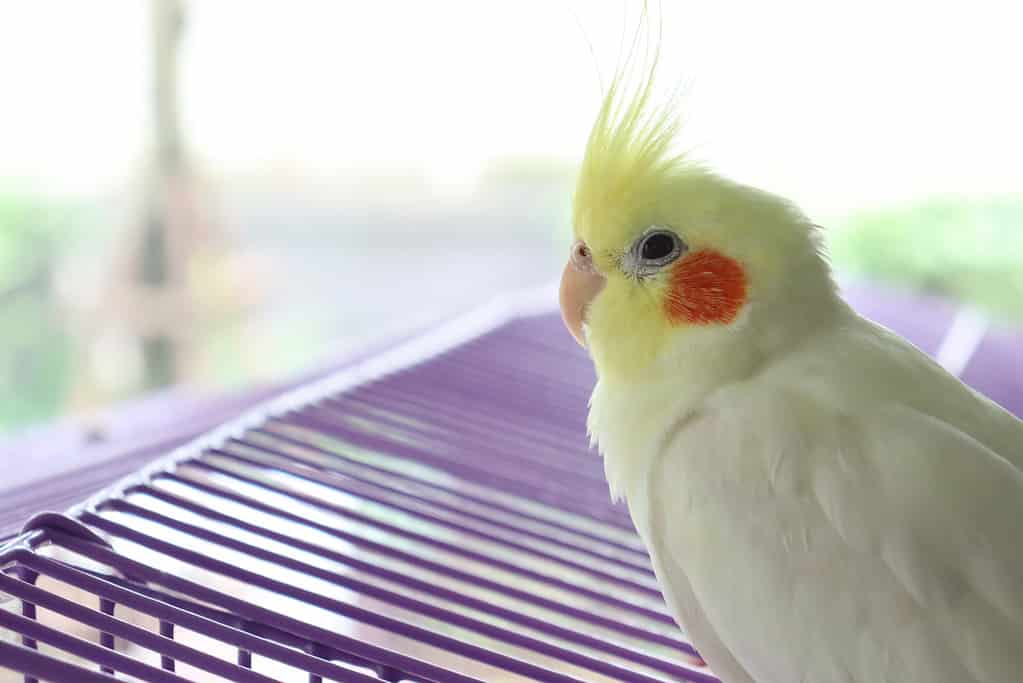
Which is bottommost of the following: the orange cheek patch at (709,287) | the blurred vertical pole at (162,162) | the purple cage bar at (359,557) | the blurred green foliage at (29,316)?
the blurred green foliage at (29,316)

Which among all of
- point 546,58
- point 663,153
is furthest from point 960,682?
point 546,58

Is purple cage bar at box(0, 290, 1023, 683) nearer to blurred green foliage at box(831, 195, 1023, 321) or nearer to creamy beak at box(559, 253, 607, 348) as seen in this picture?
creamy beak at box(559, 253, 607, 348)

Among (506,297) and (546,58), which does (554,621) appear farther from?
(546,58)

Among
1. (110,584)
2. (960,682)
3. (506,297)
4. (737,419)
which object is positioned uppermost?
(737,419)

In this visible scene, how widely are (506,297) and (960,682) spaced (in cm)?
240

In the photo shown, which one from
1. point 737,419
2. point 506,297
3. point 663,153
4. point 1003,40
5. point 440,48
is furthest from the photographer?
point 440,48

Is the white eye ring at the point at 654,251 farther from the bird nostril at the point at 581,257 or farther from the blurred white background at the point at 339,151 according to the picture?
the blurred white background at the point at 339,151

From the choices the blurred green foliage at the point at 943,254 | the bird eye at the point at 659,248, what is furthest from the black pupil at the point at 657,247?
the blurred green foliage at the point at 943,254

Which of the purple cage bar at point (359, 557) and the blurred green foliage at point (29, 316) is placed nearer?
the purple cage bar at point (359, 557)

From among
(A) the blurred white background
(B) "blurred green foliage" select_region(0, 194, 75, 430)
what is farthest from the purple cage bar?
(B) "blurred green foliage" select_region(0, 194, 75, 430)

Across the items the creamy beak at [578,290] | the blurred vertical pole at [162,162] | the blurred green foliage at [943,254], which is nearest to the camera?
the creamy beak at [578,290]

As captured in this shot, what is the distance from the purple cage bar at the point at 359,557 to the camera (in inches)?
41.9

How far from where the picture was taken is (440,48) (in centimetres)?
798

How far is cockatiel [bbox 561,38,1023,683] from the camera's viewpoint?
39.9 inches
